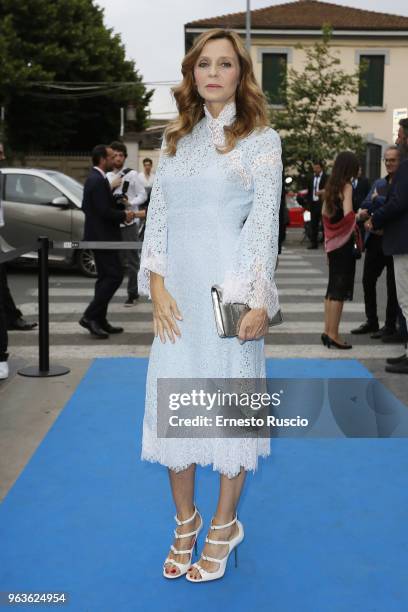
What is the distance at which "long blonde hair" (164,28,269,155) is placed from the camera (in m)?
2.76

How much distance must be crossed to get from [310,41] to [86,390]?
31016 mm

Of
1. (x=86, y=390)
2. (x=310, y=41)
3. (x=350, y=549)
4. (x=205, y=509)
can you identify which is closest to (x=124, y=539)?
(x=205, y=509)

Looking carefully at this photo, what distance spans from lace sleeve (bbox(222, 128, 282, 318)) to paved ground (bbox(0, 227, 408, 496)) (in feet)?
5.95

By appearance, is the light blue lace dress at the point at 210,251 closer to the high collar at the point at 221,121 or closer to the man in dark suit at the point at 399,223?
the high collar at the point at 221,121

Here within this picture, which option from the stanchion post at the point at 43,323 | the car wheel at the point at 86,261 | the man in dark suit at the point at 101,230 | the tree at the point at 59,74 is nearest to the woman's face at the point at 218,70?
the stanchion post at the point at 43,323

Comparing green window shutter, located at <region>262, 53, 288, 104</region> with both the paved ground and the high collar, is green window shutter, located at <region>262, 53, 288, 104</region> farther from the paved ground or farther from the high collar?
the high collar

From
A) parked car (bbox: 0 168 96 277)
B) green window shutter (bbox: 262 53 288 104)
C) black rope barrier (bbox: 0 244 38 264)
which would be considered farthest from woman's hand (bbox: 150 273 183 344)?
green window shutter (bbox: 262 53 288 104)

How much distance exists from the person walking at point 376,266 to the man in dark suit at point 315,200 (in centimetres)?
879

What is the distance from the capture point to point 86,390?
5.68 metres

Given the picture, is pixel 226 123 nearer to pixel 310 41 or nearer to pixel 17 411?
pixel 17 411

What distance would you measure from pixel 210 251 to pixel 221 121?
0.47 metres

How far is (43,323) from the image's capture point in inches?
237

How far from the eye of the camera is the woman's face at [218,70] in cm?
275

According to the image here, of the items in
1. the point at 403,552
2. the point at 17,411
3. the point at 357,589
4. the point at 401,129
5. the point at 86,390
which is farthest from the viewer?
the point at 401,129
